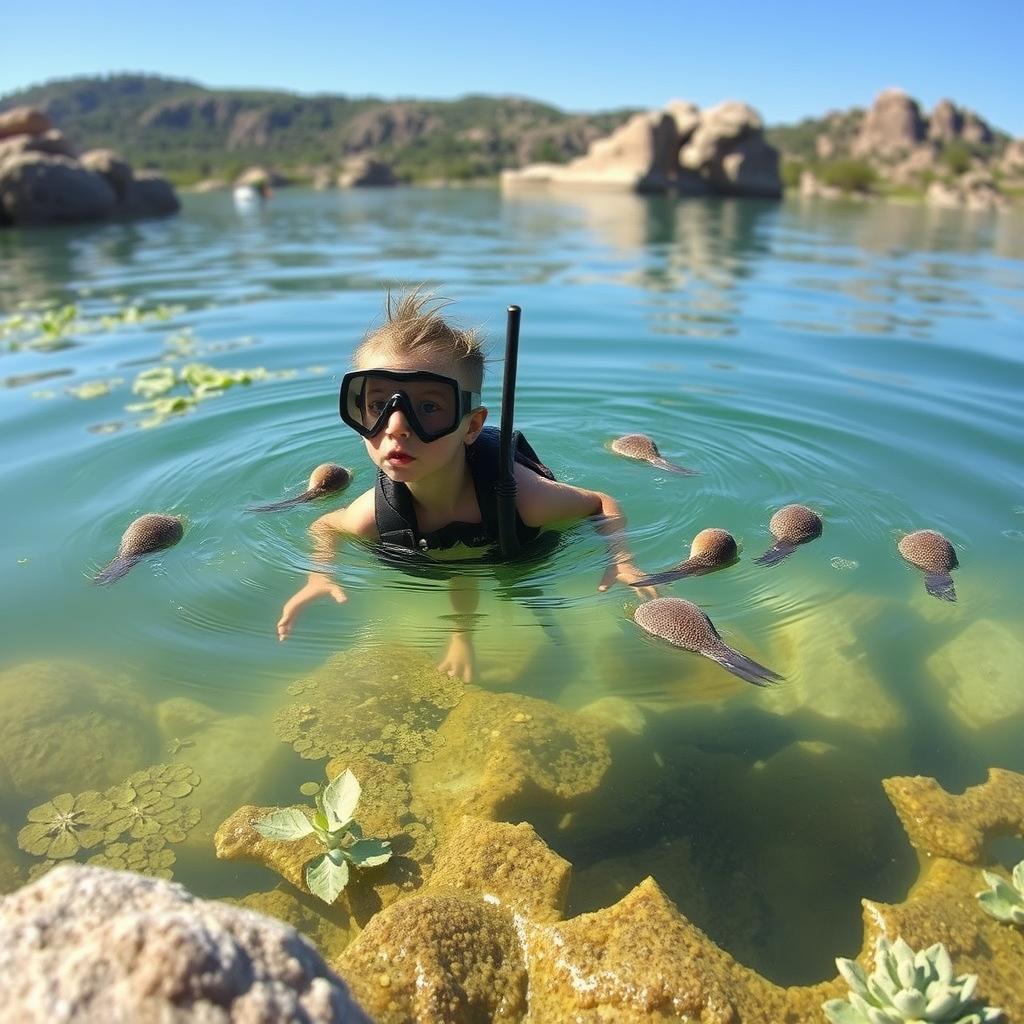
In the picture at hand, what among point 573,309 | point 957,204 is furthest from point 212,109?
point 573,309

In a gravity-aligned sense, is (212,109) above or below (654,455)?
above

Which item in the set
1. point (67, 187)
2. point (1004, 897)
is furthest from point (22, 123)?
point (1004, 897)

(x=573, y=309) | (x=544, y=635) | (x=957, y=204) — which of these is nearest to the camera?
(x=544, y=635)

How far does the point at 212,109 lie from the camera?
515ft

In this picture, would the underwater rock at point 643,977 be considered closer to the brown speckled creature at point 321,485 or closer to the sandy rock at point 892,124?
the brown speckled creature at point 321,485

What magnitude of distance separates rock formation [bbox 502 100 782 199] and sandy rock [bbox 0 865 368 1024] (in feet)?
167

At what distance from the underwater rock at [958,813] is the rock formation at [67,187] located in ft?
89.3

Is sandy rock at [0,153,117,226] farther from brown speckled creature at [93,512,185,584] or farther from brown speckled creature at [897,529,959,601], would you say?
brown speckled creature at [897,529,959,601]

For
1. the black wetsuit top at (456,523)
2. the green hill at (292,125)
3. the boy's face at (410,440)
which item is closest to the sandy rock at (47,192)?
the black wetsuit top at (456,523)

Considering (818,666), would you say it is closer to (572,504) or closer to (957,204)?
(572,504)

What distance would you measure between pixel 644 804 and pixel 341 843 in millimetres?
951

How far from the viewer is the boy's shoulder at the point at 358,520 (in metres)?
4.29

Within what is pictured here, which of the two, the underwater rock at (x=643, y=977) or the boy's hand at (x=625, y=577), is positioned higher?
the underwater rock at (x=643, y=977)

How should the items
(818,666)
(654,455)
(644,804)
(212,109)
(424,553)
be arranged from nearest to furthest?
(644,804) < (818,666) < (424,553) < (654,455) < (212,109)
